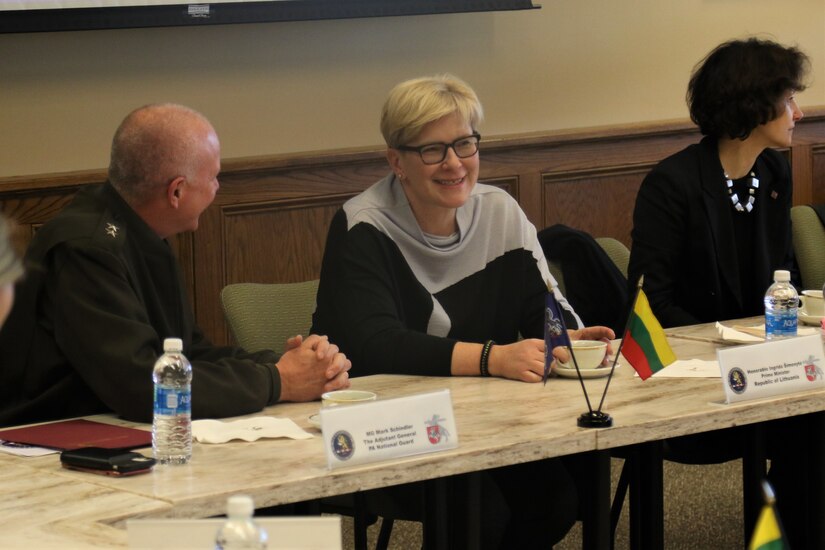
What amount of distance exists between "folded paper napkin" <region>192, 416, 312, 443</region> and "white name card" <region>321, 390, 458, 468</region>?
23 cm

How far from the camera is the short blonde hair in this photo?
339cm

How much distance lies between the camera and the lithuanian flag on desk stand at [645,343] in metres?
2.73

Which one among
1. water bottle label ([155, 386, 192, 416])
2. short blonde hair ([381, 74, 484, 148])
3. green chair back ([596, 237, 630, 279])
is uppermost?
short blonde hair ([381, 74, 484, 148])

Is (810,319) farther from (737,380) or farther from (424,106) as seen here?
(424,106)

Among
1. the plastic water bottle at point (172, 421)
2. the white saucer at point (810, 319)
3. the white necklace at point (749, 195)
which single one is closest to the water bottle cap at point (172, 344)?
the plastic water bottle at point (172, 421)

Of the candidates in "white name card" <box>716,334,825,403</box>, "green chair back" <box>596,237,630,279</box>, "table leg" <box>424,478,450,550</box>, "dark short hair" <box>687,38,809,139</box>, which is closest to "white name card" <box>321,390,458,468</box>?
"table leg" <box>424,478,450,550</box>

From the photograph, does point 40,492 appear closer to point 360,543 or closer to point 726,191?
point 360,543

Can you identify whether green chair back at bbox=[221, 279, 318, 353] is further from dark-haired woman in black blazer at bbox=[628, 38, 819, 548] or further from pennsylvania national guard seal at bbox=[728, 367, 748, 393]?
pennsylvania national guard seal at bbox=[728, 367, 748, 393]

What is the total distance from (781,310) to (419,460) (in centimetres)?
137

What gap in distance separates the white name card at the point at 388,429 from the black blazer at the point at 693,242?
5.53 feet

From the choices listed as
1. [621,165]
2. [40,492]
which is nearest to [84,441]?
[40,492]

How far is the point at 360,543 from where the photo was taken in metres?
2.98

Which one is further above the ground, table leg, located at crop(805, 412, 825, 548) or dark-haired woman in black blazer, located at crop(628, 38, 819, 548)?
dark-haired woman in black blazer, located at crop(628, 38, 819, 548)

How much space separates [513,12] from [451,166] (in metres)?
2.59
